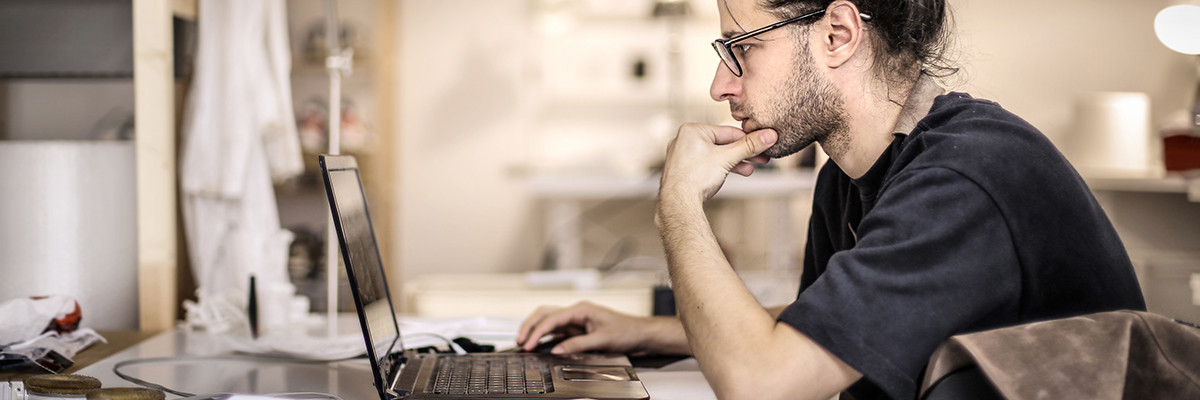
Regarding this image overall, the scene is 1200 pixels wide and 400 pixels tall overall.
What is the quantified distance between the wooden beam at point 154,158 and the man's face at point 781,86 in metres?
0.86

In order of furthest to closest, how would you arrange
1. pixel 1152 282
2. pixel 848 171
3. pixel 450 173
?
pixel 450 173 → pixel 1152 282 → pixel 848 171

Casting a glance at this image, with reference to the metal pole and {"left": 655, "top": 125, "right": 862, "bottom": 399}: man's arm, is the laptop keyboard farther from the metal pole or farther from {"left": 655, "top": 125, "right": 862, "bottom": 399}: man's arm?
the metal pole

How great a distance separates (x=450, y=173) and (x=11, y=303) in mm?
3244

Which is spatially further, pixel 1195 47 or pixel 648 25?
pixel 648 25

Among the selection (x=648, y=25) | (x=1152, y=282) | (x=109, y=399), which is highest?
(x=648, y=25)

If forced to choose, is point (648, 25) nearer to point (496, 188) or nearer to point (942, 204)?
point (496, 188)

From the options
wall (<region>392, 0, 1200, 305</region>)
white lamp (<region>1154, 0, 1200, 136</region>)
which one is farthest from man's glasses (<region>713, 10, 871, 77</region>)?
wall (<region>392, 0, 1200, 305</region>)

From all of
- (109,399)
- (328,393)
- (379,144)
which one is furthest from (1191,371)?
(379,144)

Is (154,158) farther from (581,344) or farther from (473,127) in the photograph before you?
(473,127)

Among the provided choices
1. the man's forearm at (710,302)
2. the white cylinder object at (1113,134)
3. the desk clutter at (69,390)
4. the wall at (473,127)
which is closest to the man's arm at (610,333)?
the man's forearm at (710,302)

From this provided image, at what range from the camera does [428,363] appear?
106cm

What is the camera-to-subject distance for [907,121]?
101 centimetres

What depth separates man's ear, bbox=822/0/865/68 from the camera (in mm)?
1018

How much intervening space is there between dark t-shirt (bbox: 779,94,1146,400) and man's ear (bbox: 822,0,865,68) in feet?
0.55
